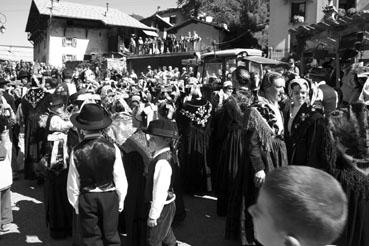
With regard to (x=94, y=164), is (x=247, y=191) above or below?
below

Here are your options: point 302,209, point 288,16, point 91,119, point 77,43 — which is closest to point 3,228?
point 91,119

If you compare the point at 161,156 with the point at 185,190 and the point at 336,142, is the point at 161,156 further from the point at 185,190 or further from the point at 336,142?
the point at 185,190

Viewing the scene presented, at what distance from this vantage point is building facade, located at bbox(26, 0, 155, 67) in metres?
42.1

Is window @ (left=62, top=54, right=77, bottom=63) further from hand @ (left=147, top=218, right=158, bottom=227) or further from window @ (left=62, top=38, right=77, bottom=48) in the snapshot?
hand @ (left=147, top=218, right=158, bottom=227)

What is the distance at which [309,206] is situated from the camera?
54.5 inches

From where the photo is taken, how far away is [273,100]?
4.33m

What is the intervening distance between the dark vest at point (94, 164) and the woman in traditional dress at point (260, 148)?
1.40 m

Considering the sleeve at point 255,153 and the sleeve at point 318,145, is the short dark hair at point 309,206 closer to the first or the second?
the sleeve at point 318,145

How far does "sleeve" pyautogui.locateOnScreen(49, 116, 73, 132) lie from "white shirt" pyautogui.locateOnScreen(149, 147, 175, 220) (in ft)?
7.21

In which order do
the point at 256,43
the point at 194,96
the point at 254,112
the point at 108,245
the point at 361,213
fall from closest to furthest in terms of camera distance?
the point at 361,213 < the point at 108,245 < the point at 254,112 < the point at 194,96 < the point at 256,43

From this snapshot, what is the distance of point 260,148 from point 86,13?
43.5 metres

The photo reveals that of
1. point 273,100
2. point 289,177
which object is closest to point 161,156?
point 273,100

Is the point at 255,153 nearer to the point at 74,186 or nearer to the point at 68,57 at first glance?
the point at 74,186

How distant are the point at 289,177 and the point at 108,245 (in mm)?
2851
